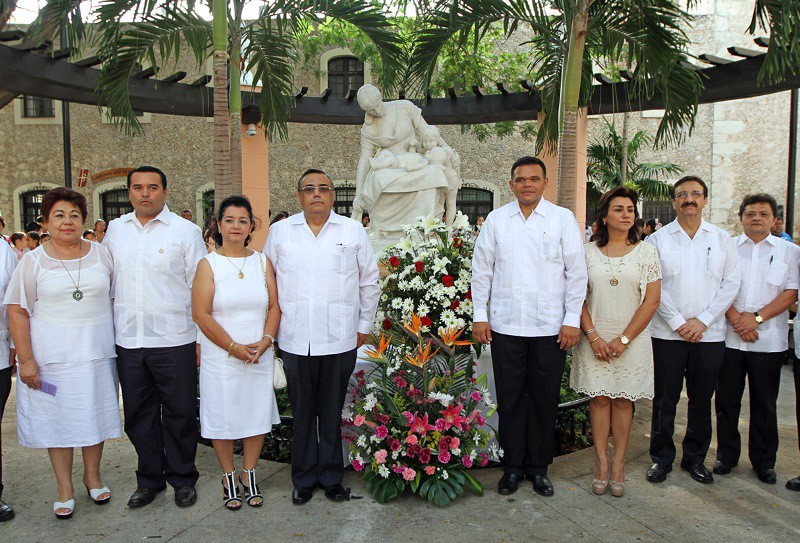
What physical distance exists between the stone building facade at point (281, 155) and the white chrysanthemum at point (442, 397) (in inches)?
618

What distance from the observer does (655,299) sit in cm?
333

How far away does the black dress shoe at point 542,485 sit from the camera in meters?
3.43

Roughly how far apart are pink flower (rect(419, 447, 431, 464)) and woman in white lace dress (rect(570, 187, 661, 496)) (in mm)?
934

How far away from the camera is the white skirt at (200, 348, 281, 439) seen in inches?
126

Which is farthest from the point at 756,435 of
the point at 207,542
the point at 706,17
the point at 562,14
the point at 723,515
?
the point at 706,17

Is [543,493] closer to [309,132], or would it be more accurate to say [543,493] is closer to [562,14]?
[562,14]

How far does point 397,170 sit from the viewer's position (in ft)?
19.6

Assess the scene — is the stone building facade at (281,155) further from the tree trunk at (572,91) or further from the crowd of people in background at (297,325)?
the crowd of people in background at (297,325)

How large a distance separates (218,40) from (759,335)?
585 centimetres

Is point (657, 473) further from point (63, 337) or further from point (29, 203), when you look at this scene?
point (29, 203)

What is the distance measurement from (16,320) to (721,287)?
3.89 meters

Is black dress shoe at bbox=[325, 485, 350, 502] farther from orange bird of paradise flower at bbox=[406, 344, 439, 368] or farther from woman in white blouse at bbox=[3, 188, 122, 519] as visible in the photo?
woman in white blouse at bbox=[3, 188, 122, 519]

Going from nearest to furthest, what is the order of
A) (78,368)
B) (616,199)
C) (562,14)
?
(78,368)
(616,199)
(562,14)

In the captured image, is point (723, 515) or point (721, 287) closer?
point (723, 515)
